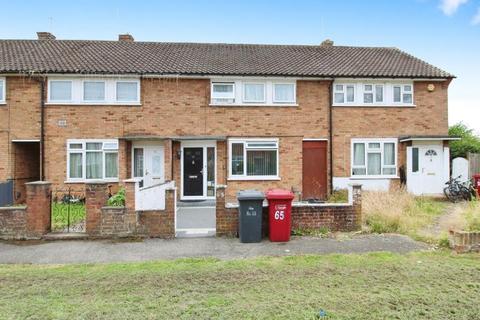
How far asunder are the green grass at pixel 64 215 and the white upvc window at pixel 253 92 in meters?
6.59

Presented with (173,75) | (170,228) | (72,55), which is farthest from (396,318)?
(72,55)

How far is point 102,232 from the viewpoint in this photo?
7312 millimetres

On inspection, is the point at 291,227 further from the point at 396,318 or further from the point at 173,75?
the point at 173,75

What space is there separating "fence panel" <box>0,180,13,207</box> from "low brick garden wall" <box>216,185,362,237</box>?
9.04 m

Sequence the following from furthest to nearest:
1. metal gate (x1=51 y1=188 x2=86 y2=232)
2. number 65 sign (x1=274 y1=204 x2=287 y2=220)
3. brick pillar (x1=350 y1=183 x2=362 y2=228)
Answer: metal gate (x1=51 y1=188 x2=86 y2=232) → brick pillar (x1=350 y1=183 x2=362 y2=228) → number 65 sign (x1=274 y1=204 x2=287 y2=220)

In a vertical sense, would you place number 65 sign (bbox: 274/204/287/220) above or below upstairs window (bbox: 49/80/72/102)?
below

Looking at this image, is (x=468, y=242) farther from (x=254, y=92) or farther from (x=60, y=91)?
(x=60, y=91)

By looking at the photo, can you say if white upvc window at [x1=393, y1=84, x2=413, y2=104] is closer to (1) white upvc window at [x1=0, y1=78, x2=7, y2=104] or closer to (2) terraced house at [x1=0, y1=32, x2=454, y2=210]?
(2) terraced house at [x1=0, y1=32, x2=454, y2=210]

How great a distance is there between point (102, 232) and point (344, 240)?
5448mm

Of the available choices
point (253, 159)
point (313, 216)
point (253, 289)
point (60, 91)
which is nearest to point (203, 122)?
point (253, 159)

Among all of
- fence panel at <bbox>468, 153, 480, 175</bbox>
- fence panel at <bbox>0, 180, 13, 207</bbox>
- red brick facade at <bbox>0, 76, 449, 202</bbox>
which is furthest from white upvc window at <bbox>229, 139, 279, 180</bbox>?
fence panel at <bbox>468, 153, 480, 175</bbox>

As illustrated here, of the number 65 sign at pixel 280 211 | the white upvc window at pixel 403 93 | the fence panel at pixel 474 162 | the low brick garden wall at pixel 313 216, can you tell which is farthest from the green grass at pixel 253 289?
the fence panel at pixel 474 162

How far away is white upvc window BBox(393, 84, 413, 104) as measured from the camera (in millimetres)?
14367

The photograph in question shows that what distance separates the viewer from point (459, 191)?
13.3m
